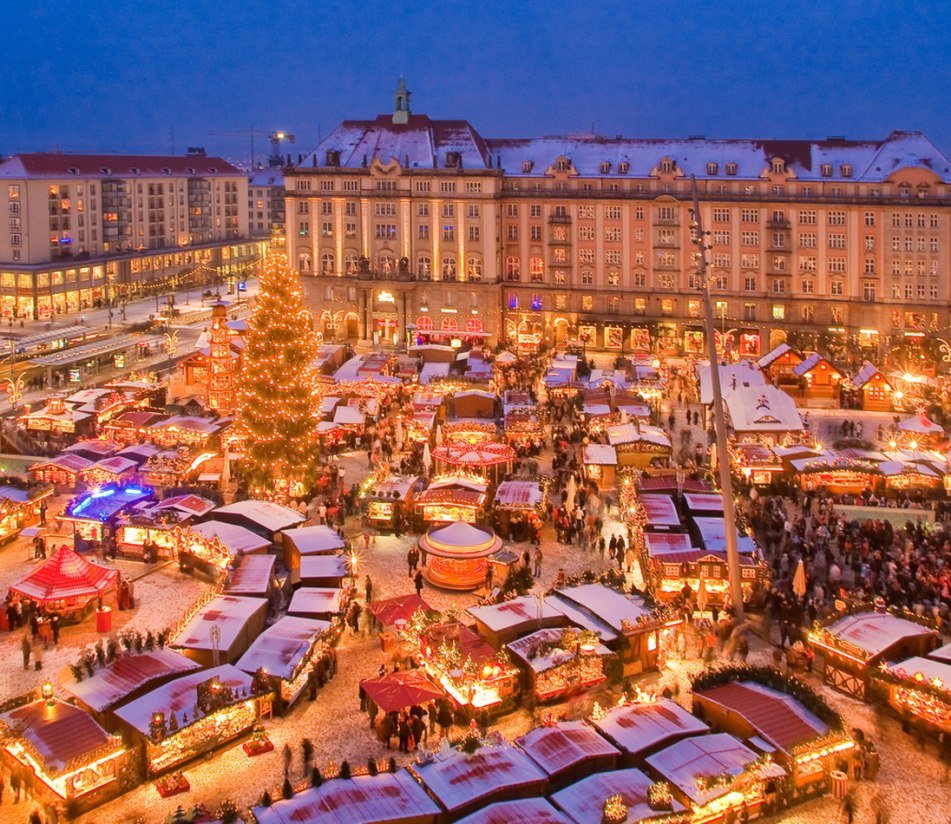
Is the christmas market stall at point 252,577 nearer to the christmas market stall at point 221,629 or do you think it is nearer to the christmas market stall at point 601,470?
the christmas market stall at point 221,629

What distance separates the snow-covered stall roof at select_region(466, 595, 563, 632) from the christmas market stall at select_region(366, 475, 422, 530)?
9.97 metres

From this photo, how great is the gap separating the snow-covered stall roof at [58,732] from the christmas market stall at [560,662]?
8.71 metres

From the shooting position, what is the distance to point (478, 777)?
18.7m

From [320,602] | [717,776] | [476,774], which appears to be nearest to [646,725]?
[717,776]

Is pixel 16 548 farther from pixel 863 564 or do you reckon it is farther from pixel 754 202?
pixel 754 202

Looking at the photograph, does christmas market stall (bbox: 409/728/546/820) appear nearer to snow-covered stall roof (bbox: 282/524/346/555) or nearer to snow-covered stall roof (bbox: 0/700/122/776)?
snow-covered stall roof (bbox: 0/700/122/776)

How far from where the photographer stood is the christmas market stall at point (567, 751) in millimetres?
19062

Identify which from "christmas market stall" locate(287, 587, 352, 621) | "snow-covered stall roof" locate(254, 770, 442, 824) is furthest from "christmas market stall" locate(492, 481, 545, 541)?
"snow-covered stall roof" locate(254, 770, 442, 824)

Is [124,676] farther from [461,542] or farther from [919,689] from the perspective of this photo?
[919,689]

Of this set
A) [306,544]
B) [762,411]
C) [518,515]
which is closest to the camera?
[306,544]

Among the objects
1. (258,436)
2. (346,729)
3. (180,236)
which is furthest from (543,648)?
(180,236)

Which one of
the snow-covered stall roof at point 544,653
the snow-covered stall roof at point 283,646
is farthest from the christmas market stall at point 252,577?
the snow-covered stall roof at point 544,653

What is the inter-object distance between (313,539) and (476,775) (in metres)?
13.2

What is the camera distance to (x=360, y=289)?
7244cm
